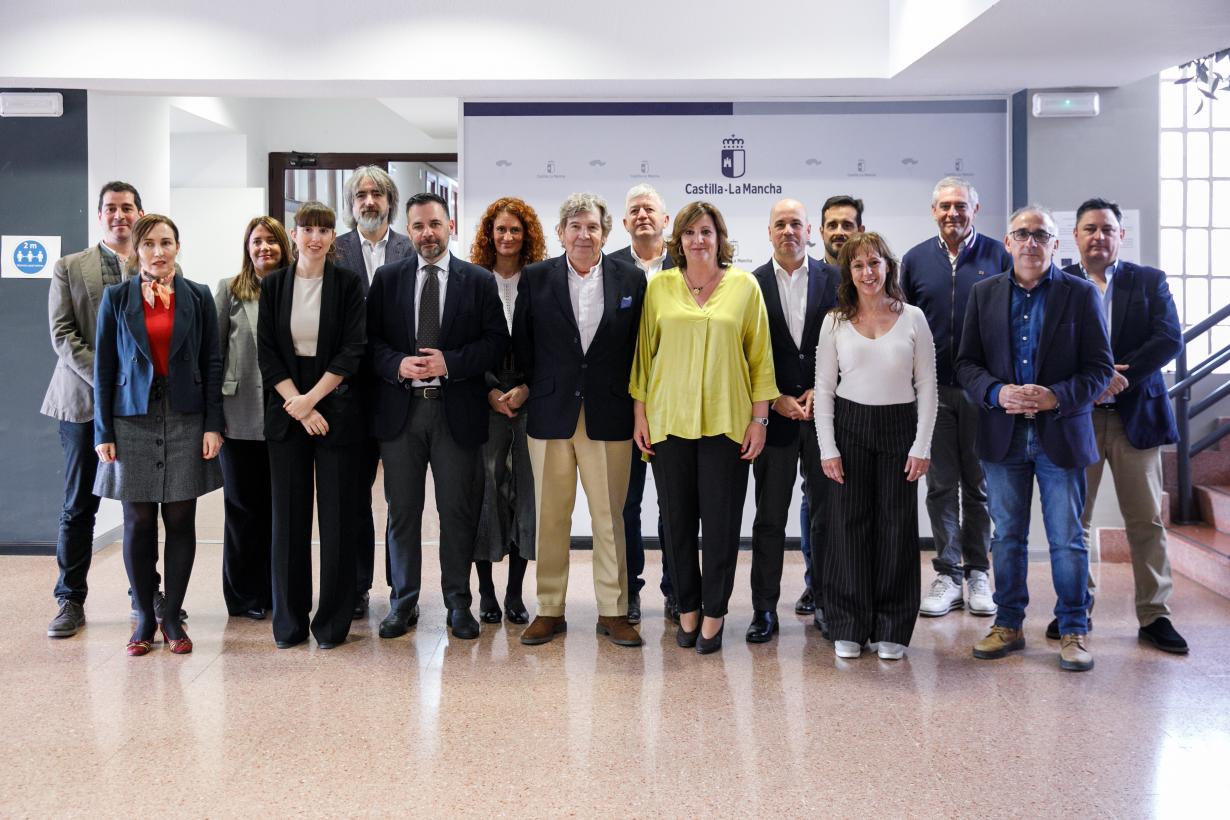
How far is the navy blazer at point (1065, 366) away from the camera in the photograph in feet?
13.0

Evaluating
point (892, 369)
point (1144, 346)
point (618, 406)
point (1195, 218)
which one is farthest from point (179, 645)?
point (1195, 218)

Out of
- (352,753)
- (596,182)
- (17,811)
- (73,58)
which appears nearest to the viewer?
(17,811)

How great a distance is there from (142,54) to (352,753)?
415cm

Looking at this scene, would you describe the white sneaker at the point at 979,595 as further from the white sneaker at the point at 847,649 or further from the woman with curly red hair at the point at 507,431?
the woman with curly red hair at the point at 507,431

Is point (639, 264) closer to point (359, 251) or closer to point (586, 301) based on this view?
point (586, 301)

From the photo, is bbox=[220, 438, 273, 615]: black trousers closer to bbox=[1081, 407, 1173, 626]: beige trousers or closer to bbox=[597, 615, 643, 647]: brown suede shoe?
bbox=[597, 615, 643, 647]: brown suede shoe

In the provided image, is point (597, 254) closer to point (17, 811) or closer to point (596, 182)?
point (596, 182)

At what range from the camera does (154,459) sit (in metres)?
4.09

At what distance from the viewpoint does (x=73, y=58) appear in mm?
5676

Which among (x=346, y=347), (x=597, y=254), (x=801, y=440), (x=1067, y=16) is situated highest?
(x=1067, y=16)

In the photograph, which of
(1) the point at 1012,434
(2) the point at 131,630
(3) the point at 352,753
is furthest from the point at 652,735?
(2) the point at 131,630

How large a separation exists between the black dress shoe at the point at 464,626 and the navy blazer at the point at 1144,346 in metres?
2.69

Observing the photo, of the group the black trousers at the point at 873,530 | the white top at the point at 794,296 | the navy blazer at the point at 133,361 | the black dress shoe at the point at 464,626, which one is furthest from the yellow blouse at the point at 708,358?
the navy blazer at the point at 133,361

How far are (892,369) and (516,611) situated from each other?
1898 millimetres
